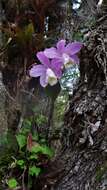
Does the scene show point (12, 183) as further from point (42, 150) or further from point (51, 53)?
point (51, 53)

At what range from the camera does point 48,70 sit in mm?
1271

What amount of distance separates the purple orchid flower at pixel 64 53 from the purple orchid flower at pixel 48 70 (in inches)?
0.6

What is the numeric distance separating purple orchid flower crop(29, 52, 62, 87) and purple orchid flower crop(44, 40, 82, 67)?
0.01 meters

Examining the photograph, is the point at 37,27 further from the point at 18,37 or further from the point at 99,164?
the point at 99,164

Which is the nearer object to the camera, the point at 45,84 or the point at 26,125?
the point at 45,84

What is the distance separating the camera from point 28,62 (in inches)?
69.4

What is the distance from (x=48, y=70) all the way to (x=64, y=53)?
75 millimetres

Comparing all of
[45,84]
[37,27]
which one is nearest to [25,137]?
[45,84]

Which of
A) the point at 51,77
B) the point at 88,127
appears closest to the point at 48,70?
the point at 51,77

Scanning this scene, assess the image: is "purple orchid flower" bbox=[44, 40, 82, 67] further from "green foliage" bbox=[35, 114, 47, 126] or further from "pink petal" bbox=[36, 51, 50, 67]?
"green foliage" bbox=[35, 114, 47, 126]

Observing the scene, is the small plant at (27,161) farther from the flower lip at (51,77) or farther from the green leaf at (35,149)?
the flower lip at (51,77)

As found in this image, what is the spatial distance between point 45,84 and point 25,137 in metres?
0.18

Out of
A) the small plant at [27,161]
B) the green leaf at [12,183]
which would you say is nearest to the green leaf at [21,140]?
the small plant at [27,161]

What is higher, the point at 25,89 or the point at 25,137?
the point at 25,89
